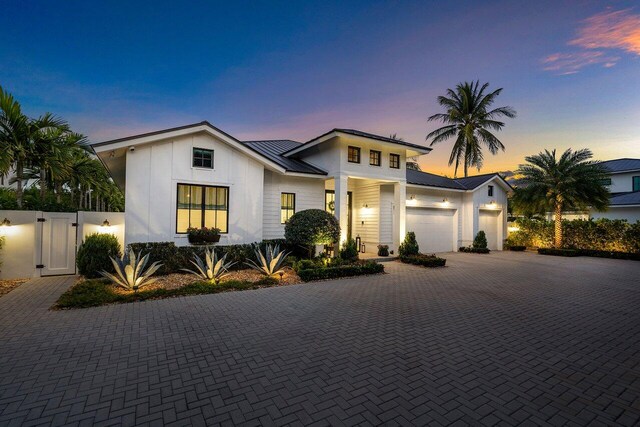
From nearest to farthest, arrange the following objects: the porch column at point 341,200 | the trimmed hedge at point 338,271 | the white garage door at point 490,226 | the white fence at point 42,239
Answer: the white fence at point 42,239
the trimmed hedge at point 338,271
the porch column at point 341,200
the white garage door at point 490,226

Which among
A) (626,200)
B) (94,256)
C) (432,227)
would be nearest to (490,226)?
(432,227)

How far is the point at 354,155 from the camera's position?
13.5 m

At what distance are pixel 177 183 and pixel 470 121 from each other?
2666 cm

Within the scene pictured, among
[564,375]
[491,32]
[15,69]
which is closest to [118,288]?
[564,375]

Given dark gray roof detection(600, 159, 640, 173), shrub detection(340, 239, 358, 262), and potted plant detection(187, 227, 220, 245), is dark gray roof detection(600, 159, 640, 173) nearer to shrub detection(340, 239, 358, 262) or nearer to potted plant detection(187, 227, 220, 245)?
shrub detection(340, 239, 358, 262)

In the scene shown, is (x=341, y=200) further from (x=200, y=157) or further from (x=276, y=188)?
(x=200, y=157)

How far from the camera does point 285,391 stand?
310cm

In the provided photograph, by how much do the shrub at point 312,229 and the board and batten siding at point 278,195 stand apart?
1.53 m

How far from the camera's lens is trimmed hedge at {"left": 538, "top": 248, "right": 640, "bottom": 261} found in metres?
16.2

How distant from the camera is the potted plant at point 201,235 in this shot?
10141mm

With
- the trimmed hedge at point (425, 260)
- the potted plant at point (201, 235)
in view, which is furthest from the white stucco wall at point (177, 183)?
the trimmed hedge at point (425, 260)

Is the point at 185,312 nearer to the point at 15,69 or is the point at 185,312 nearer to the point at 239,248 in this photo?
the point at 239,248

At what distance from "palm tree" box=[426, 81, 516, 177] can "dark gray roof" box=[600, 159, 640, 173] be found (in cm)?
1181

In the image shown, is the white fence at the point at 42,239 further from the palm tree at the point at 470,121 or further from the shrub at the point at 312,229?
the palm tree at the point at 470,121
